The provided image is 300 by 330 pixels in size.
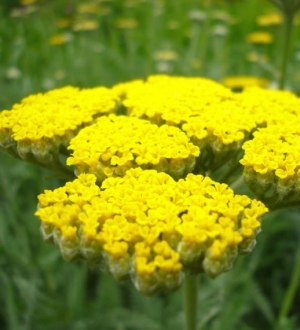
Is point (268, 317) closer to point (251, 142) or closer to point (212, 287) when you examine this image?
point (212, 287)

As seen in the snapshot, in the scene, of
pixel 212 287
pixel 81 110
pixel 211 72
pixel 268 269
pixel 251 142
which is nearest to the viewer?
pixel 251 142

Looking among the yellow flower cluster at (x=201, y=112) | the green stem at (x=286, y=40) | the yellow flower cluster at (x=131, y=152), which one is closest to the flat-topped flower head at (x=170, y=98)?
the yellow flower cluster at (x=201, y=112)

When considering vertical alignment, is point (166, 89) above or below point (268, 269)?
above

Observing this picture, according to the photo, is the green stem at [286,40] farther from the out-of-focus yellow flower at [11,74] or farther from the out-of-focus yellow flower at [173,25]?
the out-of-focus yellow flower at [173,25]

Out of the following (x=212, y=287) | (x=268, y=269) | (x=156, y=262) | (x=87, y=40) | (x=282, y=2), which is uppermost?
(x=282, y=2)

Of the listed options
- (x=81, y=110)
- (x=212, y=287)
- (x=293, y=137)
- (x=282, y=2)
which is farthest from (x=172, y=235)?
(x=282, y=2)

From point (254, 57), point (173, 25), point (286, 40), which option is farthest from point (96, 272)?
point (173, 25)

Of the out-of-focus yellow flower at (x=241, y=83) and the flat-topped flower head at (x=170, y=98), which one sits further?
the out-of-focus yellow flower at (x=241, y=83)
